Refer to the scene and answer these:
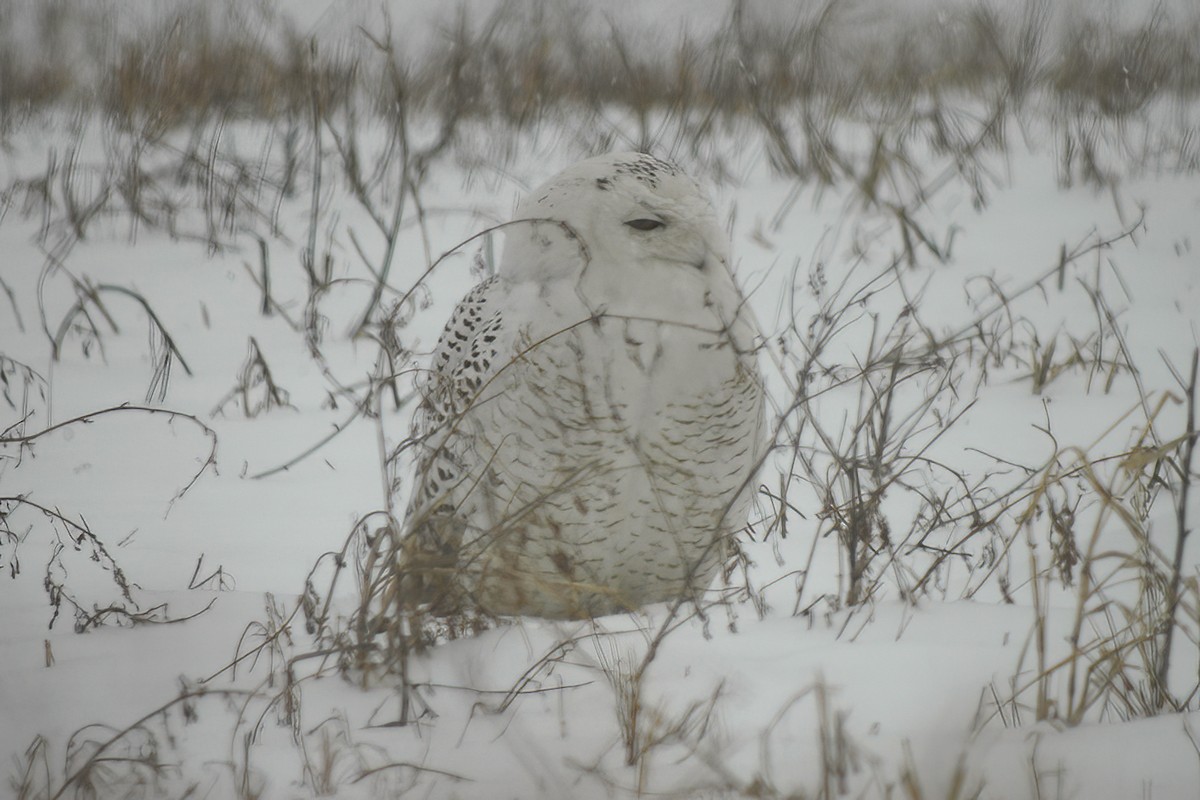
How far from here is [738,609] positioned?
2094mm

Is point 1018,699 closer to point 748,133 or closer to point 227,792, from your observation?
point 227,792

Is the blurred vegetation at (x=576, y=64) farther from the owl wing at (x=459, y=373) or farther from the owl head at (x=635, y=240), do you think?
the owl head at (x=635, y=240)

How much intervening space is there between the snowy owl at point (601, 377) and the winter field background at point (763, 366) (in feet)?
0.52

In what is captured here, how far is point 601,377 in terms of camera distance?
6.41 feet

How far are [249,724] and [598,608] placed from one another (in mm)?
879

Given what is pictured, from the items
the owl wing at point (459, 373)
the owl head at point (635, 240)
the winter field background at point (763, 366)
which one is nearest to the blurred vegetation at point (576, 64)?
the winter field background at point (763, 366)

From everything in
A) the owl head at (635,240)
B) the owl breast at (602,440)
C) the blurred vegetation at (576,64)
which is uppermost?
the blurred vegetation at (576,64)

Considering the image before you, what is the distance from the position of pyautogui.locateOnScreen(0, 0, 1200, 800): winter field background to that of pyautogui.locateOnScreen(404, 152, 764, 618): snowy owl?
158 mm

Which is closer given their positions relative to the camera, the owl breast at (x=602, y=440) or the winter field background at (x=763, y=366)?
the winter field background at (x=763, y=366)

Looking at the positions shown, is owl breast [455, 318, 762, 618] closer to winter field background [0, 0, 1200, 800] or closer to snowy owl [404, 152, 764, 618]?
snowy owl [404, 152, 764, 618]

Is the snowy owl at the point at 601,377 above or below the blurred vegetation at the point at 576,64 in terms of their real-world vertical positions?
below

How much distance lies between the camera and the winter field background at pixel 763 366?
1.39m

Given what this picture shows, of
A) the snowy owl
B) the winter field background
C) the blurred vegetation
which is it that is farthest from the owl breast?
the blurred vegetation

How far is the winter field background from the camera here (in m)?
1.39
